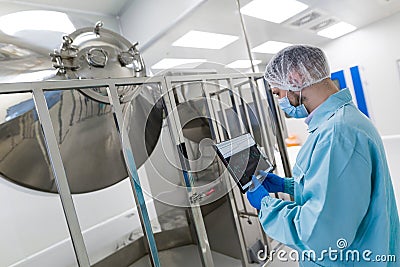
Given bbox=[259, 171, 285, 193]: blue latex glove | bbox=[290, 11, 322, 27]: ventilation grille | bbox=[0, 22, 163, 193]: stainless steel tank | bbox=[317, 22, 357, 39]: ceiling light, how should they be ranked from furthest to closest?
bbox=[290, 11, 322, 27]: ventilation grille < bbox=[317, 22, 357, 39]: ceiling light < bbox=[259, 171, 285, 193]: blue latex glove < bbox=[0, 22, 163, 193]: stainless steel tank

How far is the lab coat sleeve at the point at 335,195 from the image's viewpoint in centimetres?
66

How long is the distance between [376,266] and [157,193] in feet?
2.95

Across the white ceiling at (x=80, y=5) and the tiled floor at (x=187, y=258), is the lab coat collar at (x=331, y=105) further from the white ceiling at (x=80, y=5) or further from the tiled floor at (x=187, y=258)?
the white ceiling at (x=80, y=5)

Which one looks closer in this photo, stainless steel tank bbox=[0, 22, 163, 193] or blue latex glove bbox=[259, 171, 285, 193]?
stainless steel tank bbox=[0, 22, 163, 193]

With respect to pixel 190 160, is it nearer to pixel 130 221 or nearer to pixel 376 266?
pixel 376 266

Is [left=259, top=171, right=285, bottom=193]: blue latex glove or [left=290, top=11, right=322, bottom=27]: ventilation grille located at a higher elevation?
[left=290, top=11, right=322, bottom=27]: ventilation grille

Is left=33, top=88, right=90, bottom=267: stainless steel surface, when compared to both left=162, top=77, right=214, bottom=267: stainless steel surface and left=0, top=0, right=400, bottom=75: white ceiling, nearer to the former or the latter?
left=162, top=77, right=214, bottom=267: stainless steel surface

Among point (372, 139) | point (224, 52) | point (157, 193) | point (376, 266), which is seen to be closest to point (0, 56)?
point (157, 193)

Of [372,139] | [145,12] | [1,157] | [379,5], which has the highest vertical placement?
[145,12]

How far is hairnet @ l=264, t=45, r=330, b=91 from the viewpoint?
82cm

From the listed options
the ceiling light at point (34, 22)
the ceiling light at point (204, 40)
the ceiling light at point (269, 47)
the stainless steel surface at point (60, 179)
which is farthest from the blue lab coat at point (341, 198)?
the ceiling light at point (204, 40)

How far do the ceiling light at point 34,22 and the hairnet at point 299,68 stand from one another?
111 cm

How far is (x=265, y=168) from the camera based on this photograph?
1.04 metres

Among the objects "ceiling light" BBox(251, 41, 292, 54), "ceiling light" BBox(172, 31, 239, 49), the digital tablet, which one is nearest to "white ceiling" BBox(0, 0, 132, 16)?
"ceiling light" BBox(172, 31, 239, 49)
